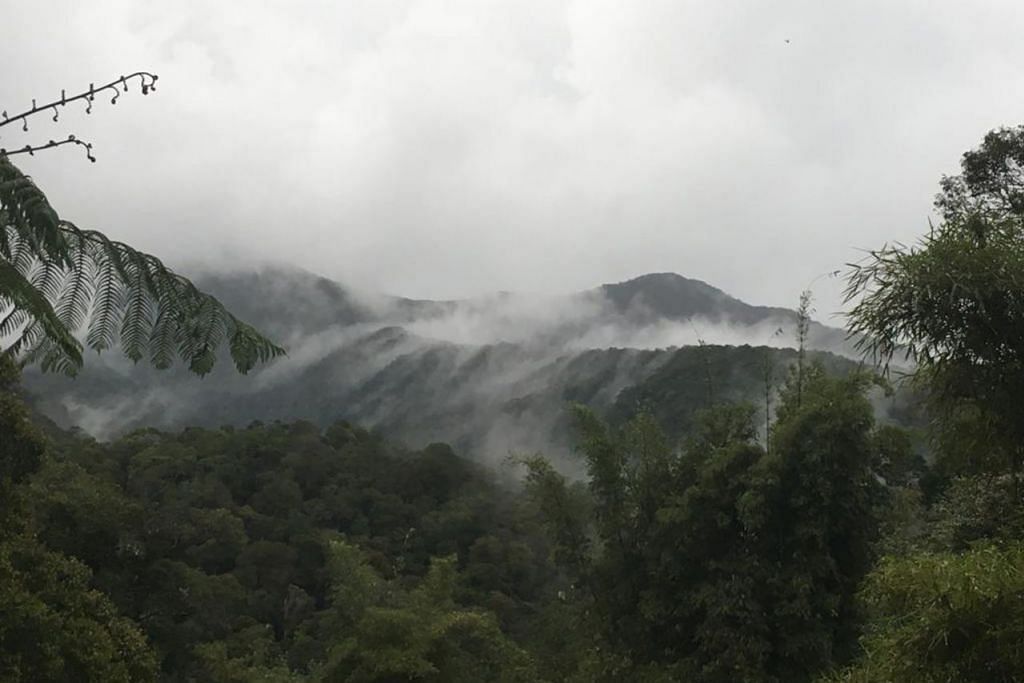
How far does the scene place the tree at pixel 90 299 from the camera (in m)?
2.63

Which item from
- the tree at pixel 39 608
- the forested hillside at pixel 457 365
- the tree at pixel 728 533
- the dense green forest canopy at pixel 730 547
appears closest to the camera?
the dense green forest canopy at pixel 730 547

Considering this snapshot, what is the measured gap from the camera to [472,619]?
11609 millimetres

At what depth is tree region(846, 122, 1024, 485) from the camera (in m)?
3.08

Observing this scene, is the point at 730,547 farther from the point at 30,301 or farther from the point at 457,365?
the point at 457,365

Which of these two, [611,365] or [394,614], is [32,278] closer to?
[394,614]

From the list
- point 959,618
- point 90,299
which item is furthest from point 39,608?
point 959,618

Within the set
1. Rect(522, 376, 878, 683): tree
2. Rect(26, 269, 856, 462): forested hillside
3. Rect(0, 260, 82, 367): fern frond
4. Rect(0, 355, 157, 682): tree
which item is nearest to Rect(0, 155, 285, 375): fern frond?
Rect(0, 260, 82, 367): fern frond

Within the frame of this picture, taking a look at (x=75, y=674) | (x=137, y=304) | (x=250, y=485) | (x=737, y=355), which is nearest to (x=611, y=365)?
(x=737, y=355)

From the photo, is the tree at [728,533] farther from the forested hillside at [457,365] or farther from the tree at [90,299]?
the forested hillside at [457,365]

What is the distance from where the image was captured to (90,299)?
2973 millimetres

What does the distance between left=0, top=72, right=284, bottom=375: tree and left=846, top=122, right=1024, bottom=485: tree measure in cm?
231

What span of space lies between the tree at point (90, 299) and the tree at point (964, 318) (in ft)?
7.58

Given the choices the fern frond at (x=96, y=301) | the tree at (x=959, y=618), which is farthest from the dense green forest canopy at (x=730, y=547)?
the fern frond at (x=96, y=301)

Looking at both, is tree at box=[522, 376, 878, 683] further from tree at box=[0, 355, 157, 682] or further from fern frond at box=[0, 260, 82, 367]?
fern frond at box=[0, 260, 82, 367]
